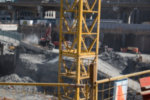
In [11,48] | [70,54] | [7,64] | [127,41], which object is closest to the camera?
[70,54]

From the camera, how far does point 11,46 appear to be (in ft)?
95.3

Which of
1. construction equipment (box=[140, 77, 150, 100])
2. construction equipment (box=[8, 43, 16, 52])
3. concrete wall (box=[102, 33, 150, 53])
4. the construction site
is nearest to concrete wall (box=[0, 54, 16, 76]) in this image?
the construction site

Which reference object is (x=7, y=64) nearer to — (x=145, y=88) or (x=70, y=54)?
(x=70, y=54)

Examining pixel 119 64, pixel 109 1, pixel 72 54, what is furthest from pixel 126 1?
pixel 72 54

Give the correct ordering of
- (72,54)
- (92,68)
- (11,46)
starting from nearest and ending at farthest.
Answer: (92,68), (72,54), (11,46)

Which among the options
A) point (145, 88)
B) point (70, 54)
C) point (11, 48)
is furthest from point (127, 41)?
point (145, 88)

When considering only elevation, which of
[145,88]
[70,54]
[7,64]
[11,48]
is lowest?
[7,64]

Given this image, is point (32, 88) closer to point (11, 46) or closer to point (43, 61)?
point (43, 61)

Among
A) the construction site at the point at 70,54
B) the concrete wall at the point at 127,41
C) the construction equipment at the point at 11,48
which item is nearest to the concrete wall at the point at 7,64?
the construction site at the point at 70,54

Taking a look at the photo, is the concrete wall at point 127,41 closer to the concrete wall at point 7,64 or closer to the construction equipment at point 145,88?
the concrete wall at point 7,64

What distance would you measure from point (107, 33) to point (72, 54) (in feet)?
59.8

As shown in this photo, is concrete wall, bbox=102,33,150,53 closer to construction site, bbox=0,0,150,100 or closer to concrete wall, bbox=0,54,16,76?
construction site, bbox=0,0,150,100

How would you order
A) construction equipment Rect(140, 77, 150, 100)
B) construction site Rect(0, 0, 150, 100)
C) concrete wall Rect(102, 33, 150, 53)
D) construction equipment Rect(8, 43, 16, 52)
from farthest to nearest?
concrete wall Rect(102, 33, 150, 53) → construction equipment Rect(8, 43, 16, 52) → construction site Rect(0, 0, 150, 100) → construction equipment Rect(140, 77, 150, 100)

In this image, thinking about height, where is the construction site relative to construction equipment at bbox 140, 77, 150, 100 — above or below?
below
